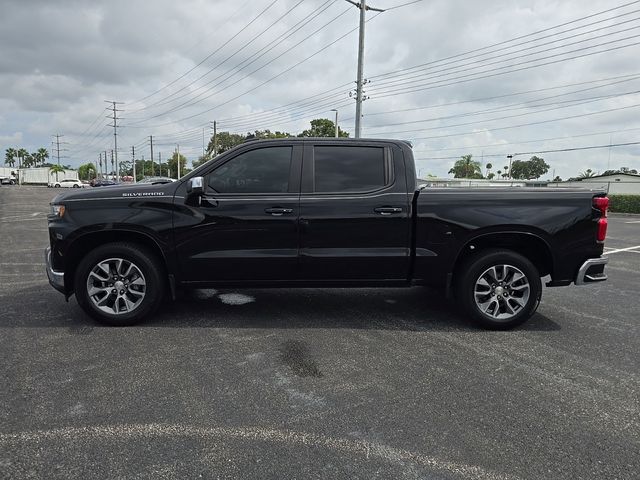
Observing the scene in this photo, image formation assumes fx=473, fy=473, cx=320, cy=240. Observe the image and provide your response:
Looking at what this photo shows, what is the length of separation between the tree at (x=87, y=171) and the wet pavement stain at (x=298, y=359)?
150197 millimetres

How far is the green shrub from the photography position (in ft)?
87.7

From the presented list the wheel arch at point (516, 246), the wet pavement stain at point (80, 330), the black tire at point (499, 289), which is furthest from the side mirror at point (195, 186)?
the black tire at point (499, 289)

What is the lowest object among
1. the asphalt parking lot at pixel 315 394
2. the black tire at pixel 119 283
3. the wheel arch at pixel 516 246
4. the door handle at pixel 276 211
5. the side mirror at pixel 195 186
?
the asphalt parking lot at pixel 315 394

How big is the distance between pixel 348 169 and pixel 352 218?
542 mm

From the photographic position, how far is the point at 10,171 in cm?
11369

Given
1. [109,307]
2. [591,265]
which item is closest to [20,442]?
[109,307]

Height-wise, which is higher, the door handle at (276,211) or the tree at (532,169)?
the tree at (532,169)

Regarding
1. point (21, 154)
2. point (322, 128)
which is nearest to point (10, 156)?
point (21, 154)

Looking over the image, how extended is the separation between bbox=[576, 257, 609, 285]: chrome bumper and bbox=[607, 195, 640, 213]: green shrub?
26.2 meters

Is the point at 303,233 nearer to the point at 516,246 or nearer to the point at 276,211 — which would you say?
the point at 276,211

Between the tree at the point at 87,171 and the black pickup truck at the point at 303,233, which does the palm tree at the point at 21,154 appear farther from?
the black pickup truck at the point at 303,233

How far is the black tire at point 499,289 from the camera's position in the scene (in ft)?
15.9

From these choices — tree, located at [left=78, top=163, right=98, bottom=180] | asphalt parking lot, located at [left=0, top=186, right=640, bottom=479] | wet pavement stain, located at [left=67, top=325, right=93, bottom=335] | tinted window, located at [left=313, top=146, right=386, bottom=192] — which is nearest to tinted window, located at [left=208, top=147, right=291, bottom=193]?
tinted window, located at [left=313, top=146, right=386, bottom=192]

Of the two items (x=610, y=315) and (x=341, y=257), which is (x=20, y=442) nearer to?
(x=341, y=257)
